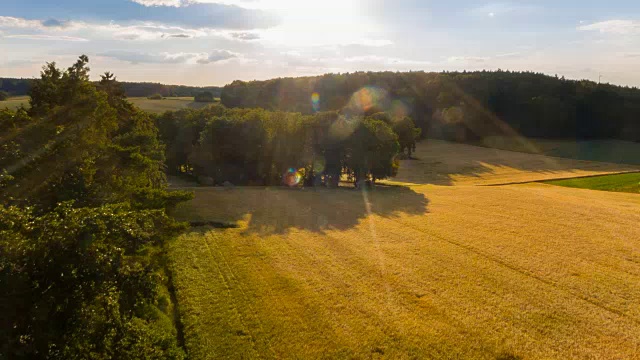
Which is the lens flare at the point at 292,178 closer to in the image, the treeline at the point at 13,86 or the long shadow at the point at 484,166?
the long shadow at the point at 484,166

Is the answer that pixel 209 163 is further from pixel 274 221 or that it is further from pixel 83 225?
pixel 83 225

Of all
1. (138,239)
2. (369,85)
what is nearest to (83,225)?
(138,239)

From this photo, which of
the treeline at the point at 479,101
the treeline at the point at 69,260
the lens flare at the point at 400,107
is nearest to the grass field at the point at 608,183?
the treeline at the point at 479,101

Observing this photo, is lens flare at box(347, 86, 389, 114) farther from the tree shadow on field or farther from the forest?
the forest

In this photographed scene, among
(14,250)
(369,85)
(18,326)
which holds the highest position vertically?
(369,85)

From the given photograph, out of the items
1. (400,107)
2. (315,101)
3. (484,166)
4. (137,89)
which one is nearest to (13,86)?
(137,89)

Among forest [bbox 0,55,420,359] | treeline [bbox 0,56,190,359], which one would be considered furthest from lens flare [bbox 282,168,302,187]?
treeline [bbox 0,56,190,359]

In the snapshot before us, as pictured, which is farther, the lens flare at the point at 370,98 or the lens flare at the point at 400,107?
the lens flare at the point at 400,107
